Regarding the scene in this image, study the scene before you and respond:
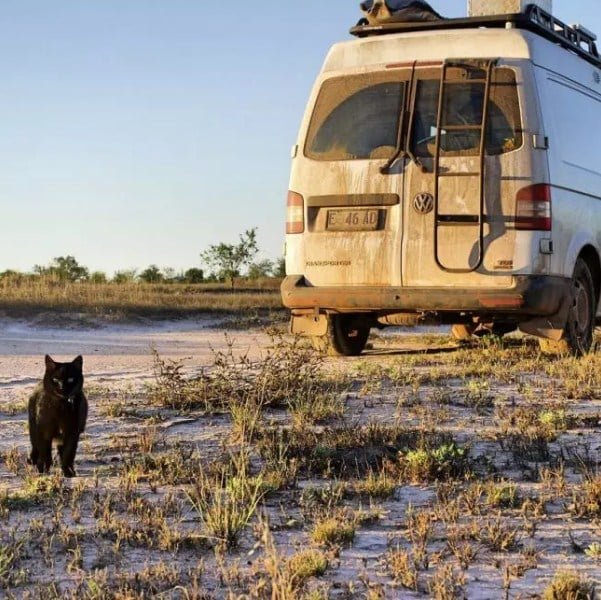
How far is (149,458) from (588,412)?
3.04 m

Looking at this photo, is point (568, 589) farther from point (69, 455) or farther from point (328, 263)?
point (328, 263)

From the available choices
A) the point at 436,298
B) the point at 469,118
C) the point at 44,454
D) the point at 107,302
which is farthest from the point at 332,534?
the point at 107,302

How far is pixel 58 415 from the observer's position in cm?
539

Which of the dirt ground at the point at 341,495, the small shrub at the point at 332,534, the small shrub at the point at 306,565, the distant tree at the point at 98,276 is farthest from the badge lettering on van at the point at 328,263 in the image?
the distant tree at the point at 98,276

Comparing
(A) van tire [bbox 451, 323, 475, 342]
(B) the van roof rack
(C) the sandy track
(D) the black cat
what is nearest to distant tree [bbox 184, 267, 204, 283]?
(C) the sandy track

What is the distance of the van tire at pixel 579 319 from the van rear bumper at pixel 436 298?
50 cm

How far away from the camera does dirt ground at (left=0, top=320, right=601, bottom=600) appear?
3.36 m

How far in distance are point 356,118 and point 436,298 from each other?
1799 millimetres

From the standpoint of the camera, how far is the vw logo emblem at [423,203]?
8.55 metres

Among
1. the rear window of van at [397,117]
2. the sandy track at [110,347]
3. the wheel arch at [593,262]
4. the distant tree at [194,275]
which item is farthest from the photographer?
the distant tree at [194,275]

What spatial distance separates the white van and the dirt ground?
3.11ft

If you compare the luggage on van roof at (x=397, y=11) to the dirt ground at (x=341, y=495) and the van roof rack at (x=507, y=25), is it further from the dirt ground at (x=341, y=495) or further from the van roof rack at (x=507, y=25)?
the dirt ground at (x=341, y=495)

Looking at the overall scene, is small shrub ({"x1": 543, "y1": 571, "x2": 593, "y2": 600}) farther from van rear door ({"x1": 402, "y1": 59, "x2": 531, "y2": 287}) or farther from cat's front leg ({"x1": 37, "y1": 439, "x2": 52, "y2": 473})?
van rear door ({"x1": 402, "y1": 59, "x2": 531, "y2": 287})

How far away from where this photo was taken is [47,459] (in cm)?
532
